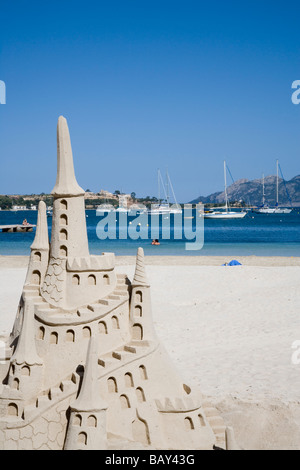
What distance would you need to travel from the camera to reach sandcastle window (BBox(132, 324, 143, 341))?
8.62 metres

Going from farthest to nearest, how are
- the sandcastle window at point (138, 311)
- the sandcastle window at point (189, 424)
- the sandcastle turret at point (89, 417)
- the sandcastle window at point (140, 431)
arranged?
the sandcastle window at point (138, 311)
the sandcastle window at point (189, 424)
the sandcastle window at point (140, 431)
the sandcastle turret at point (89, 417)

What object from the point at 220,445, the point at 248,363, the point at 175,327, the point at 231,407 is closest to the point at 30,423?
the point at 220,445

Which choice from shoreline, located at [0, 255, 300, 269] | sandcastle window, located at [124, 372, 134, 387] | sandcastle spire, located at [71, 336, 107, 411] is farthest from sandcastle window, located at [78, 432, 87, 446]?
shoreline, located at [0, 255, 300, 269]

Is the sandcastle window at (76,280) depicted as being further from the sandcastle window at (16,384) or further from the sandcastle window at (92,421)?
the sandcastle window at (92,421)

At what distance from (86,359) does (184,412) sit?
1.91m

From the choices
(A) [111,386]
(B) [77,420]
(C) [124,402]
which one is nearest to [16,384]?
(B) [77,420]

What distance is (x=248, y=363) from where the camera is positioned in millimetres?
14562

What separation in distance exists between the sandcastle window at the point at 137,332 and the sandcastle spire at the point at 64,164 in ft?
8.25

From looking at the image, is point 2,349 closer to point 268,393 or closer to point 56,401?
point 56,401

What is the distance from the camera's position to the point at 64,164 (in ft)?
29.3

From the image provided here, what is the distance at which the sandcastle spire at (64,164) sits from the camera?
8.89m

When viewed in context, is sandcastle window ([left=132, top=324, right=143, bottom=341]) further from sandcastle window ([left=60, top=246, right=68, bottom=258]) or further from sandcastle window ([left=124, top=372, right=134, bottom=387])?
sandcastle window ([left=60, top=246, right=68, bottom=258])

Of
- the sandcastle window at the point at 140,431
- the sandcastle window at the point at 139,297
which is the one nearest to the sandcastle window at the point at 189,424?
the sandcastle window at the point at 140,431

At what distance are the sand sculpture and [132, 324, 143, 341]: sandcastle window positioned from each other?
0.02 m
